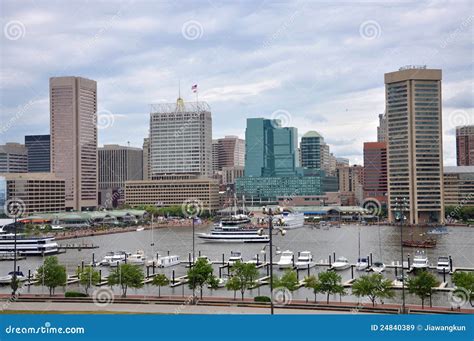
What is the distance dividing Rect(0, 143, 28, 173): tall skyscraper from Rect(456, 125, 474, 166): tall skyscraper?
49.5 meters

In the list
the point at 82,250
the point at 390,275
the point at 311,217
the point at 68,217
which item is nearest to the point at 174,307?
the point at 390,275

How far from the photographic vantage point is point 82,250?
2803 cm

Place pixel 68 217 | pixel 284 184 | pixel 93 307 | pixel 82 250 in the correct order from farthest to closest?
1. pixel 284 184
2. pixel 68 217
3. pixel 82 250
4. pixel 93 307

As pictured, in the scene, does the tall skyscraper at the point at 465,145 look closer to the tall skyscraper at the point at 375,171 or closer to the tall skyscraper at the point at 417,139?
the tall skyscraper at the point at 375,171

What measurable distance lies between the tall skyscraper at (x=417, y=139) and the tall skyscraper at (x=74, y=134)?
109ft

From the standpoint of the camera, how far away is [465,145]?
63094 mm

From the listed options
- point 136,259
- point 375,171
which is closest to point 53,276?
point 136,259

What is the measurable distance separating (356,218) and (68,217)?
77.7 feet

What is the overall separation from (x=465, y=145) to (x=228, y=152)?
41.3m

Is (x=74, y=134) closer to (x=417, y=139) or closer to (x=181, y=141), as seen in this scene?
(x=181, y=141)

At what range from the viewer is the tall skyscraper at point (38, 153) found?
73.9 metres

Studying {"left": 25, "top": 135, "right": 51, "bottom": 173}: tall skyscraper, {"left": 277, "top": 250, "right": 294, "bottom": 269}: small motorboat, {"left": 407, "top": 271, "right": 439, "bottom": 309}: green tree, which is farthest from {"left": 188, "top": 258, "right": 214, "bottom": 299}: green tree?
{"left": 25, "top": 135, "right": 51, "bottom": 173}: tall skyscraper

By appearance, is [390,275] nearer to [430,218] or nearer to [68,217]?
→ [430,218]

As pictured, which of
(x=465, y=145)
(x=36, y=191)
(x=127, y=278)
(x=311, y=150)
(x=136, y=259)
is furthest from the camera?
(x=311, y=150)
